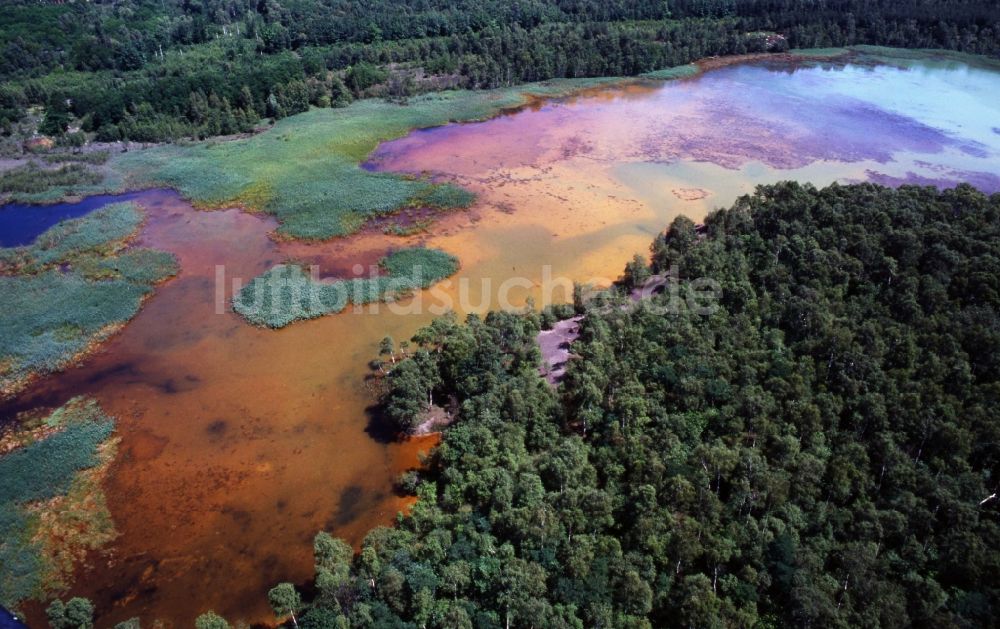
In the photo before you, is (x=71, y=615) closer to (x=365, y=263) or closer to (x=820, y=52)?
(x=365, y=263)

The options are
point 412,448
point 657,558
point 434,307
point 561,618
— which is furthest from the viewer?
point 434,307

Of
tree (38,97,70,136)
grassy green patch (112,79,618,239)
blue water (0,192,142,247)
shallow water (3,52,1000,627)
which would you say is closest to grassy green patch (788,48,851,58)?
shallow water (3,52,1000,627)

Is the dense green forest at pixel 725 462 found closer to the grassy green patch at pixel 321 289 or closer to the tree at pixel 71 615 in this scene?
the tree at pixel 71 615

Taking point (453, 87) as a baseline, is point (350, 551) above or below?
below

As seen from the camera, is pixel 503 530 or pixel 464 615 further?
pixel 503 530

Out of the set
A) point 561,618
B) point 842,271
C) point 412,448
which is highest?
point 842,271

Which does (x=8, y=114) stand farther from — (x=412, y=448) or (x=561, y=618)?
(x=561, y=618)

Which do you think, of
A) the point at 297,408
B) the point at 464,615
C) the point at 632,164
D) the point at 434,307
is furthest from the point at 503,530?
the point at 632,164

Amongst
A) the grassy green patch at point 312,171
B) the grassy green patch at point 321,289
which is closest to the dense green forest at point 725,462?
the grassy green patch at point 321,289
